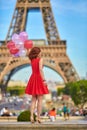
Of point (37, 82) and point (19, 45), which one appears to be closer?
point (37, 82)

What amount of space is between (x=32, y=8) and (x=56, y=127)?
2502 inches

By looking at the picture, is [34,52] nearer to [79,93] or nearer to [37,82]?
[37,82]

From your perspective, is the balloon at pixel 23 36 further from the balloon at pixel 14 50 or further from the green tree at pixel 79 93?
the green tree at pixel 79 93

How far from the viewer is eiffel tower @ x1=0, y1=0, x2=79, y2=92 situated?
213ft

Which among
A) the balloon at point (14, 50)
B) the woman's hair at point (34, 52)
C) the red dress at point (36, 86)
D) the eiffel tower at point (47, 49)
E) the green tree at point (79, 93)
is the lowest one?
the red dress at point (36, 86)

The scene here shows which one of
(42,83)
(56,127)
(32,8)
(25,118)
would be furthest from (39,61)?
(32,8)

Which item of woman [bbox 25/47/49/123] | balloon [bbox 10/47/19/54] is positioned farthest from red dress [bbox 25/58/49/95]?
balloon [bbox 10/47/19/54]

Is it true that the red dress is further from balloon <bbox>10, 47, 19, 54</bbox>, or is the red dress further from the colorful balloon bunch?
balloon <bbox>10, 47, 19, 54</bbox>

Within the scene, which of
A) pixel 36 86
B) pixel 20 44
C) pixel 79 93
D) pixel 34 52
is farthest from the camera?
pixel 79 93

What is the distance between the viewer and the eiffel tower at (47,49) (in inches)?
2554

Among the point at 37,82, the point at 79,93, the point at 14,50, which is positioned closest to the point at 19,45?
the point at 14,50

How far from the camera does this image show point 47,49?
67.5m

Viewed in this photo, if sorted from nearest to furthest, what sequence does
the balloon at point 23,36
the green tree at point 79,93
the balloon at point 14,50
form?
the balloon at point 23,36, the balloon at point 14,50, the green tree at point 79,93

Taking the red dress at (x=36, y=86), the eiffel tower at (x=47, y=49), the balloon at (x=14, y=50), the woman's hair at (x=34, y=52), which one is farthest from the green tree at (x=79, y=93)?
the red dress at (x=36, y=86)
